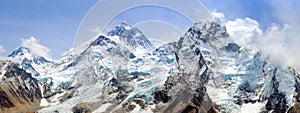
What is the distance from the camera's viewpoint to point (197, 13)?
45.7 meters

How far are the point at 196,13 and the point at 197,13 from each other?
0.12 m

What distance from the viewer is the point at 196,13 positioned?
4562cm
